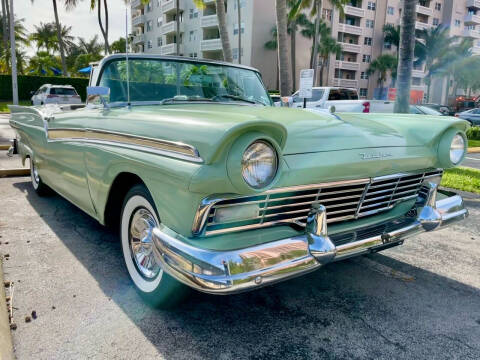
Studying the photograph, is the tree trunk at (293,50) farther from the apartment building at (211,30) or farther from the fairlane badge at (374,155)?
the fairlane badge at (374,155)

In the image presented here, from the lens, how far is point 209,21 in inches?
1396

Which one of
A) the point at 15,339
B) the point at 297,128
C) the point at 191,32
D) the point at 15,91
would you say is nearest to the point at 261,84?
the point at 297,128

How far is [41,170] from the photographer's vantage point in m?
4.36

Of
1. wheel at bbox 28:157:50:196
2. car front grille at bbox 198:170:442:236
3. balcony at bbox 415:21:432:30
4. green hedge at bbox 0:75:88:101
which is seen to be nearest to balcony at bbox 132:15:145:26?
green hedge at bbox 0:75:88:101

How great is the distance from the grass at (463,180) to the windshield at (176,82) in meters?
3.85

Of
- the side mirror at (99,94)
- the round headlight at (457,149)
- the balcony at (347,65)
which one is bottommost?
the round headlight at (457,149)

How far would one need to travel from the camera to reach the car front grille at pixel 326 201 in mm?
1963

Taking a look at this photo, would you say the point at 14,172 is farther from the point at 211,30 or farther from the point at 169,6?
the point at 169,6

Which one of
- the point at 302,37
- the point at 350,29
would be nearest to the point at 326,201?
the point at 302,37

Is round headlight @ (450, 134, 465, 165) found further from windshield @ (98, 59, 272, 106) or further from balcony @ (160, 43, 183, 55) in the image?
balcony @ (160, 43, 183, 55)

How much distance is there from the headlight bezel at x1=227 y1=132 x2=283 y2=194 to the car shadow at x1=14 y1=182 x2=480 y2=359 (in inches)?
33.5

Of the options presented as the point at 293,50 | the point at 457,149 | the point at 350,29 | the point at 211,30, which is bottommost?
the point at 457,149

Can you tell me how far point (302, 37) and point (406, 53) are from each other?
101 ft

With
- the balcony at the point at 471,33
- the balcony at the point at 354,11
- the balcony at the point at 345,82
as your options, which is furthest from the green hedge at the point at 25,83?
the balcony at the point at 471,33
